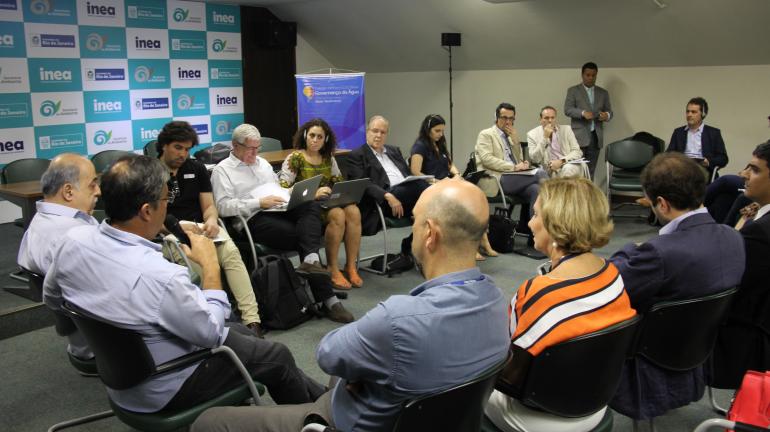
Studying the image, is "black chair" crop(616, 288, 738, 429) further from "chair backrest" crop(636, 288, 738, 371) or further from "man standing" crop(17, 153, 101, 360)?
"man standing" crop(17, 153, 101, 360)

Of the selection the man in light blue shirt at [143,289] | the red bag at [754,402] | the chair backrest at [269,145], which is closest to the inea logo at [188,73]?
the chair backrest at [269,145]

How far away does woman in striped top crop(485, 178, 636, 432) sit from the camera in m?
1.69

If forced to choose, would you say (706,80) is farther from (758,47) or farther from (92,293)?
(92,293)

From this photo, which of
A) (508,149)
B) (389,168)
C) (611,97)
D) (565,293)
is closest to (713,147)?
(611,97)

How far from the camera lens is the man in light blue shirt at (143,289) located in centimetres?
184

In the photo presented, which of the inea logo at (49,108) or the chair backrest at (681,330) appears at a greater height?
the inea logo at (49,108)

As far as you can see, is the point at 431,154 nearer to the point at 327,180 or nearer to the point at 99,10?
the point at 327,180

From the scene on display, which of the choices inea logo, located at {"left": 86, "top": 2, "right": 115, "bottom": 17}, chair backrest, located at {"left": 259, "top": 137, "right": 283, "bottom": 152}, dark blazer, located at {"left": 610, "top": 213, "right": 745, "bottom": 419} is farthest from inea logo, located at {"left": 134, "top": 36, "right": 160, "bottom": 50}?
dark blazer, located at {"left": 610, "top": 213, "right": 745, "bottom": 419}

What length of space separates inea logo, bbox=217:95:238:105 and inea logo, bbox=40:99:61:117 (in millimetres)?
2025

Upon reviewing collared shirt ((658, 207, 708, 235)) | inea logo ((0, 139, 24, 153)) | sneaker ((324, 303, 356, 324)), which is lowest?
sneaker ((324, 303, 356, 324))

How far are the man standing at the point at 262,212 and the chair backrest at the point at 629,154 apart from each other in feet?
12.8

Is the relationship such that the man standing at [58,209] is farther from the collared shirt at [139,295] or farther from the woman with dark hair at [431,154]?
the woman with dark hair at [431,154]

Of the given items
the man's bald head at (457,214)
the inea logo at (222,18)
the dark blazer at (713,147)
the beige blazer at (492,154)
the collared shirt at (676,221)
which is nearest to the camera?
the man's bald head at (457,214)

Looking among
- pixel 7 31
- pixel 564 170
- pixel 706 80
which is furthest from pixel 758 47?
pixel 7 31
